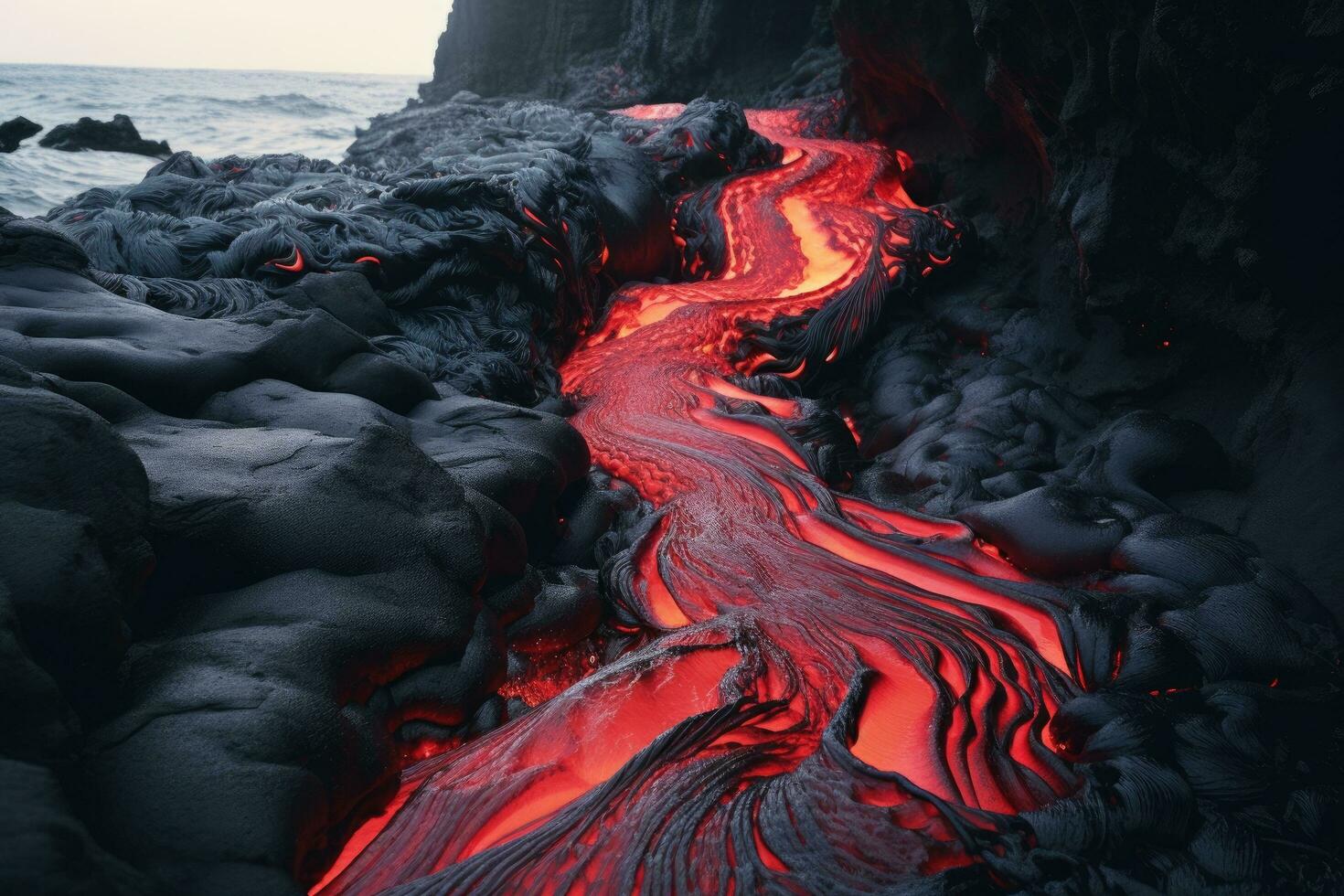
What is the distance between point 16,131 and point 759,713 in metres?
11.5

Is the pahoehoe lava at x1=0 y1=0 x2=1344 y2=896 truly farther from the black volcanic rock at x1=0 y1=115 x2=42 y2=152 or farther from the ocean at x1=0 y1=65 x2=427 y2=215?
the black volcanic rock at x1=0 y1=115 x2=42 y2=152

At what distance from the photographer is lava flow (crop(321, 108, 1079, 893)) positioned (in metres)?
1.53

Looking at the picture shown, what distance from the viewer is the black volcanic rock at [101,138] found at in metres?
9.59

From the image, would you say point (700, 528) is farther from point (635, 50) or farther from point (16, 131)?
point (16, 131)

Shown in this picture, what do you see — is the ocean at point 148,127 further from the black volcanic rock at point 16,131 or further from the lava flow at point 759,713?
the lava flow at point 759,713

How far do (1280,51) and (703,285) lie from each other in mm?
3196

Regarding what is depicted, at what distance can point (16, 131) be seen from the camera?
9.52 m

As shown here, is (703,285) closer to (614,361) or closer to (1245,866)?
(614,361)

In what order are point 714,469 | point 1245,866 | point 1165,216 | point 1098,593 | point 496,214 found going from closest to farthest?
point 1245,866 < point 1098,593 < point 1165,216 < point 714,469 < point 496,214

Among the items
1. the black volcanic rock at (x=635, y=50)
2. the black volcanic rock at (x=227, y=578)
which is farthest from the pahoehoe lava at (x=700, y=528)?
the black volcanic rock at (x=635, y=50)

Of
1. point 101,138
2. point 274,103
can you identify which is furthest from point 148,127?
point 274,103

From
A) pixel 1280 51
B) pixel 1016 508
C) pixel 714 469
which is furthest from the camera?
pixel 714 469

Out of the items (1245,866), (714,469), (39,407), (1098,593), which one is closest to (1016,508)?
(1098,593)

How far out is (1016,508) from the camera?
2682 mm
